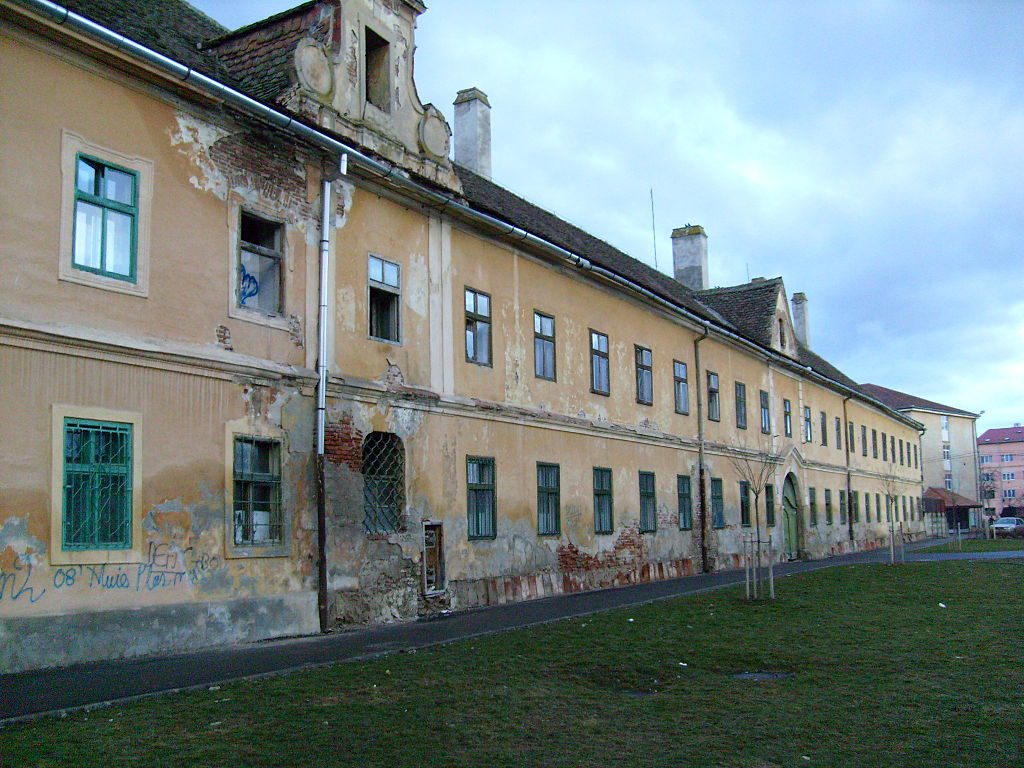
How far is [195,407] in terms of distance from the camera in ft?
39.8

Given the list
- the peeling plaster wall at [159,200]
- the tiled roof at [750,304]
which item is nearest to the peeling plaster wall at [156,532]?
the peeling plaster wall at [159,200]

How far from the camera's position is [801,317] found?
168 feet

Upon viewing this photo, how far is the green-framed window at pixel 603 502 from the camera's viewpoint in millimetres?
21902

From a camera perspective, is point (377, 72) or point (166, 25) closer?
point (166, 25)

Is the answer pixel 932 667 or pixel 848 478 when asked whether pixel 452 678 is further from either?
pixel 848 478

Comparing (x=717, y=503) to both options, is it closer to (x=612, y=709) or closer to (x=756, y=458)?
(x=756, y=458)

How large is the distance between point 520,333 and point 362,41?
631cm

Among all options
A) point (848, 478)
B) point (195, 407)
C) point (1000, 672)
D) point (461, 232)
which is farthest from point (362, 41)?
point (848, 478)

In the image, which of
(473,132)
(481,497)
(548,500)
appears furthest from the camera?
(473,132)

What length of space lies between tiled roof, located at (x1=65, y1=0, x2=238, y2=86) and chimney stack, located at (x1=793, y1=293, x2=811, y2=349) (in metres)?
38.9

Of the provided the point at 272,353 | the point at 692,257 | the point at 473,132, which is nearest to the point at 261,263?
the point at 272,353

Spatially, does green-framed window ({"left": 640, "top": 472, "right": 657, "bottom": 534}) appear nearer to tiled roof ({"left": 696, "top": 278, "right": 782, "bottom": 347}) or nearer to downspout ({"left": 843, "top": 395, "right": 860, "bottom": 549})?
tiled roof ({"left": 696, "top": 278, "right": 782, "bottom": 347})

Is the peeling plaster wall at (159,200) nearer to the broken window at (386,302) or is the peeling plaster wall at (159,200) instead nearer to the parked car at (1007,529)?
the broken window at (386,302)

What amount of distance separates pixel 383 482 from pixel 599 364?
8.45m
